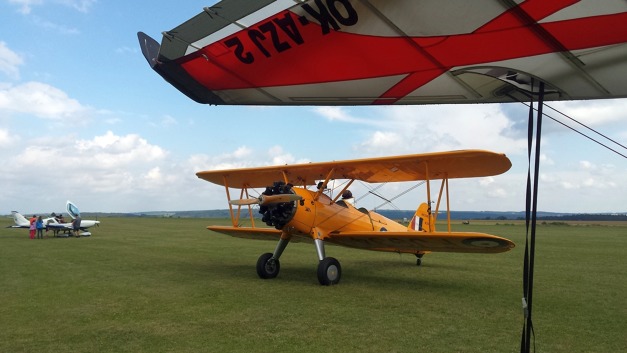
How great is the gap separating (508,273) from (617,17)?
34.5ft

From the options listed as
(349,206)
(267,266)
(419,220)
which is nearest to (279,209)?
(267,266)

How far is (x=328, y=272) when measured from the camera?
9.01 metres

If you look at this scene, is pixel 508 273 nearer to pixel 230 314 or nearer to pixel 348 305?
pixel 348 305

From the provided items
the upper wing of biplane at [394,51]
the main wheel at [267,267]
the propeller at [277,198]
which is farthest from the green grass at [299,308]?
the upper wing of biplane at [394,51]

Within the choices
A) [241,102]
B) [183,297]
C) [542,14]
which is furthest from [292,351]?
[542,14]

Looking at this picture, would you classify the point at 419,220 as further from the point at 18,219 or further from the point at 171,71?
the point at 18,219

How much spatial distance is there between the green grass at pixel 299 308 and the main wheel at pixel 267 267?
0.23m

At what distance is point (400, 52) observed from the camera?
2102 mm

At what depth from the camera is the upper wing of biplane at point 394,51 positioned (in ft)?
5.75

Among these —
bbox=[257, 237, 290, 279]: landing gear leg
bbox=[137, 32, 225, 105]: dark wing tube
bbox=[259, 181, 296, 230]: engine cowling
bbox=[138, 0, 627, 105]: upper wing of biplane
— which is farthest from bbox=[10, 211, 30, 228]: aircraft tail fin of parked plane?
bbox=[138, 0, 627, 105]: upper wing of biplane

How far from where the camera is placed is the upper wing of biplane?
5.75 ft

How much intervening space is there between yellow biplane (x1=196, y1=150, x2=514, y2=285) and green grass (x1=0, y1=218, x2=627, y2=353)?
0.79 metres

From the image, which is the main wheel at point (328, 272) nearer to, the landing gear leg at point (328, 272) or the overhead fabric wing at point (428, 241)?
the landing gear leg at point (328, 272)

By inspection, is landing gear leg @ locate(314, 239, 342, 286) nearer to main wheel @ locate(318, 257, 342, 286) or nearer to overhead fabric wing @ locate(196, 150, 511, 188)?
main wheel @ locate(318, 257, 342, 286)
